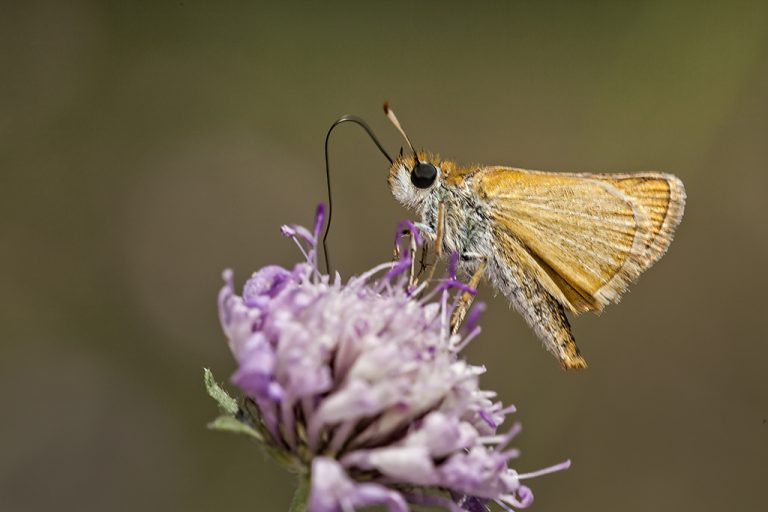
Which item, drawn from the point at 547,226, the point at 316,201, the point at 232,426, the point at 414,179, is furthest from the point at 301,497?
the point at 316,201

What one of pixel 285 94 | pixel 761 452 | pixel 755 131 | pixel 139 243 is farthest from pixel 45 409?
pixel 755 131

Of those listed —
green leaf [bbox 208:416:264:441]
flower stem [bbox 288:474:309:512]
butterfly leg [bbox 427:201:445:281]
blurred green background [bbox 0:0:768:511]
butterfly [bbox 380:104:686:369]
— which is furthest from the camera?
blurred green background [bbox 0:0:768:511]

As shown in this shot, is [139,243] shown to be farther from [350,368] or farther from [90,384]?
[350,368]

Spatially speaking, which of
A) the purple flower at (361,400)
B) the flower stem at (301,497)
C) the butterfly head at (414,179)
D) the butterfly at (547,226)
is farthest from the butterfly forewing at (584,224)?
the flower stem at (301,497)

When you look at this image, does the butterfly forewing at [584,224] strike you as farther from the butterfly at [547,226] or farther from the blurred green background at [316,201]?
the blurred green background at [316,201]

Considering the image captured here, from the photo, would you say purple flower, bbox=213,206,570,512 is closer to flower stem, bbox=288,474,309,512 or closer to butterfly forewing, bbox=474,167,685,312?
flower stem, bbox=288,474,309,512

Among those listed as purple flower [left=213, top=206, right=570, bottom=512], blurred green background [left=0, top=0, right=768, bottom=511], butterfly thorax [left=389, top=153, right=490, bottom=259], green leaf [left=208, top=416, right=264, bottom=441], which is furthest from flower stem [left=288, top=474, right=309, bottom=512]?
blurred green background [left=0, top=0, right=768, bottom=511]

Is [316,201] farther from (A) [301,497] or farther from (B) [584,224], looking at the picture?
(A) [301,497]
